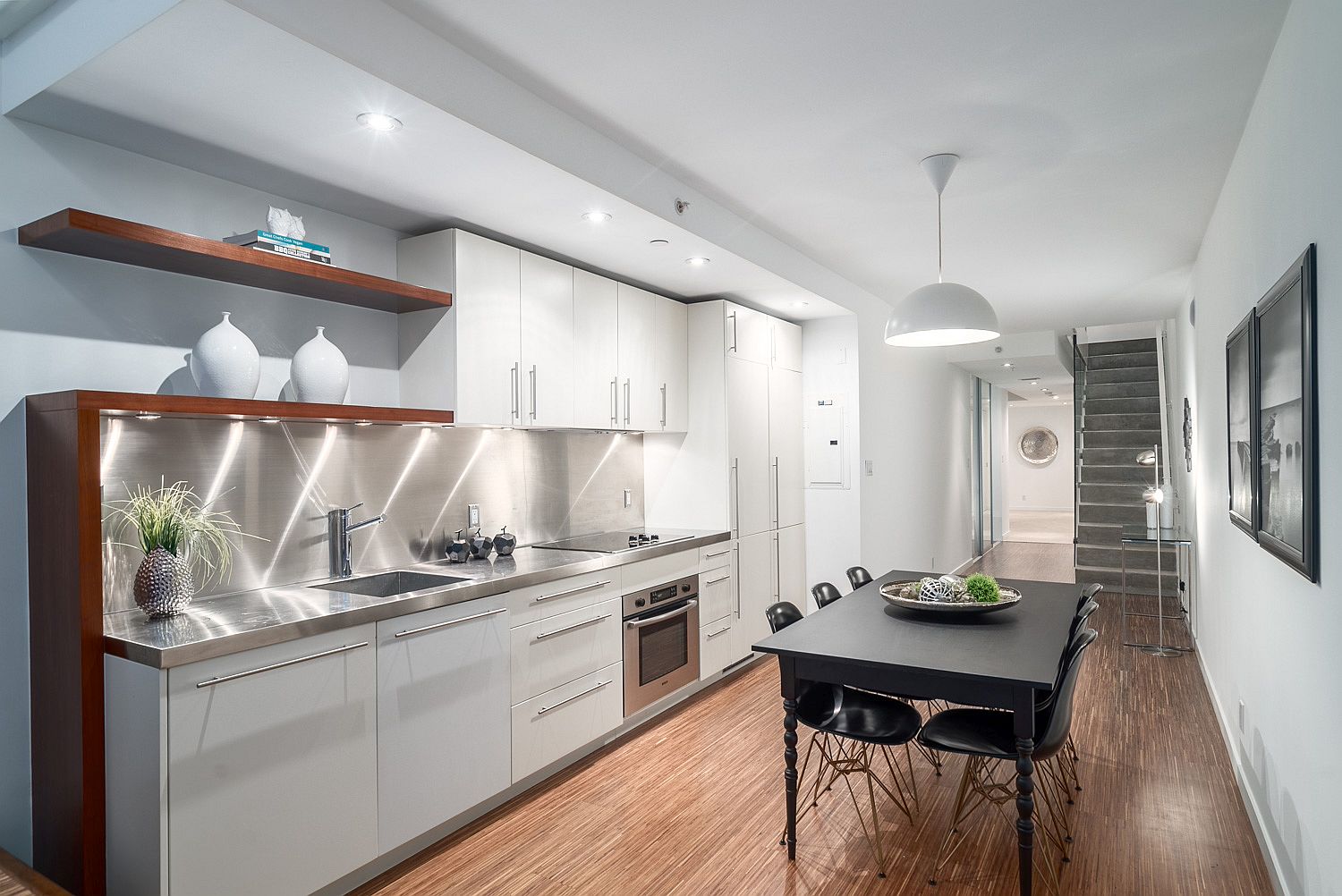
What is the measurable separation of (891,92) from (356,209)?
7.09ft

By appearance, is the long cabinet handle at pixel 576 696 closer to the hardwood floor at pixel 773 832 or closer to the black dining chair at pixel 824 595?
the hardwood floor at pixel 773 832

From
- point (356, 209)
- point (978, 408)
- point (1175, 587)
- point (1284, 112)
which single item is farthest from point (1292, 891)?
point (978, 408)

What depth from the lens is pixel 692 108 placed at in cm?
285

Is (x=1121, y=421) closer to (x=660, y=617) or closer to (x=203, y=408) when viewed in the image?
(x=660, y=617)

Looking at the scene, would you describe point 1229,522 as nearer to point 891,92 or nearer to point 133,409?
point 891,92

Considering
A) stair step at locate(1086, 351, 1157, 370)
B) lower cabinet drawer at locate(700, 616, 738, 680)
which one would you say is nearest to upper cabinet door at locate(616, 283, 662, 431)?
lower cabinet drawer at locate(700, 616, 738, 680)

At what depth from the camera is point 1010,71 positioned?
104 inches

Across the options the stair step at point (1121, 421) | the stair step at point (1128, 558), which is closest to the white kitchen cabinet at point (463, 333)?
the stair step at point (1128, 558)

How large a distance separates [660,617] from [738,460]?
4.22ft

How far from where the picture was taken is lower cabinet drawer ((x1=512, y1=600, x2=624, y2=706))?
3318 mm

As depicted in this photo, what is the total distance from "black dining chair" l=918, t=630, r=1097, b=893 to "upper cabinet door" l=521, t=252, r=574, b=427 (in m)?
2.20

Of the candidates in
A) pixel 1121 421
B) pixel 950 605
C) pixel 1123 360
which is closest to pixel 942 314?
pixel 950 605

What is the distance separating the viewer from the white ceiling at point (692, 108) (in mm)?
2186

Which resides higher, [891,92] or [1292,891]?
[891,92]
